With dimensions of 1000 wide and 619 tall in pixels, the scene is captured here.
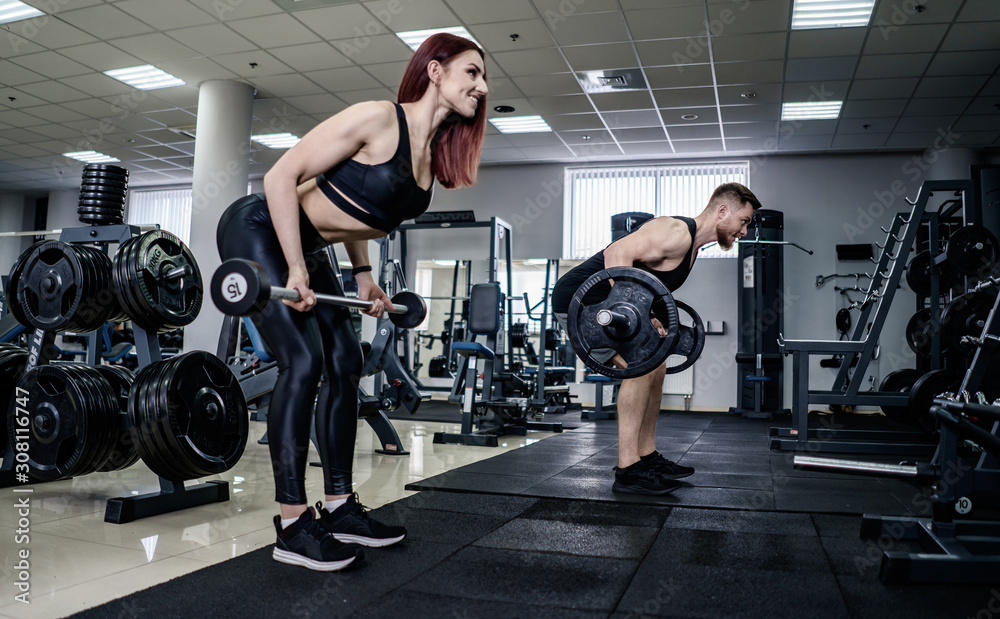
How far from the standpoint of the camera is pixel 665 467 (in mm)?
2455

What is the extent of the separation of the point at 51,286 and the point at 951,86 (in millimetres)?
5932

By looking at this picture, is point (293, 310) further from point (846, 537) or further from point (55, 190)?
point (55, 190)

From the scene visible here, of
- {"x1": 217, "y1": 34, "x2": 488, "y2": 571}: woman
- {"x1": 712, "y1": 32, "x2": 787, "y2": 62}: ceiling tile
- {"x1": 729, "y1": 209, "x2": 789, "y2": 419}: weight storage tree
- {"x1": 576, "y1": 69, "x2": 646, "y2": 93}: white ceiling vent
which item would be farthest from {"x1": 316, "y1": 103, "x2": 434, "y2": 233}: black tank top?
{"x1": 729, "y1": 209, "x2": 789, "y2": 419}: weight storage tree

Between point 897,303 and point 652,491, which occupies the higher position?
point 897,303

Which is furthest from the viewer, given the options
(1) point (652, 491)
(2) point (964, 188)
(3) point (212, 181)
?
(3) point (212, 181)

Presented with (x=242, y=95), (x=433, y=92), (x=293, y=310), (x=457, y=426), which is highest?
(x=242, y=95)

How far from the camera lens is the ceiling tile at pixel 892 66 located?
4832 millimetres

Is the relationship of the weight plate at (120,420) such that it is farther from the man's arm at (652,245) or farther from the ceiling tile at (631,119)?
the ceiling tile at (631,119)

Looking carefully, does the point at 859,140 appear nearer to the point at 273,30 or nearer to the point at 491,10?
the point at 491,10

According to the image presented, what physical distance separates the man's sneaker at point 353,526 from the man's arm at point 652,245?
1.11m

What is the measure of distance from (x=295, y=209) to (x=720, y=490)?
5.69ft

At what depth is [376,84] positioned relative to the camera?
18.7ft

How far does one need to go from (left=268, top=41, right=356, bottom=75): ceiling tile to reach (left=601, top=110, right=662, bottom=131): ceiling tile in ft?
7.58

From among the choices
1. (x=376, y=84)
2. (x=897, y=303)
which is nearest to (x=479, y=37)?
(x=376, y=84)
